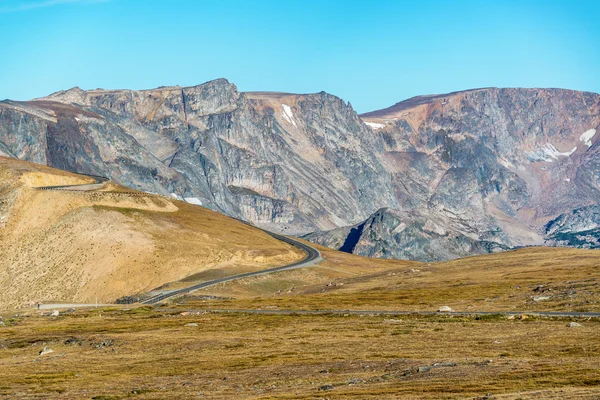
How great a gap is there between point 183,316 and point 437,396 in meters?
81.5

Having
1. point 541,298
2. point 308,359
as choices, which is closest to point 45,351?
point 308,359

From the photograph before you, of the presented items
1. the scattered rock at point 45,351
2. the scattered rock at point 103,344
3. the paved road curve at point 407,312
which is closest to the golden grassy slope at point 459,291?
the paved road curve at point 407,312

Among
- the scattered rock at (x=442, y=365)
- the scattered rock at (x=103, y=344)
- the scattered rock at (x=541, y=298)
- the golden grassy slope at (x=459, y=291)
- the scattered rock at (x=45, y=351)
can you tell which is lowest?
the golden grassy slope at (x=459, y=291)

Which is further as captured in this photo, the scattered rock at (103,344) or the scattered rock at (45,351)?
the scattered rock at (103,344)

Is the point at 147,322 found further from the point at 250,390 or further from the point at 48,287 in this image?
the point at 48,287

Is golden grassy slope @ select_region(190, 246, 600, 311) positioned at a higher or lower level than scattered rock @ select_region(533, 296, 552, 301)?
lower

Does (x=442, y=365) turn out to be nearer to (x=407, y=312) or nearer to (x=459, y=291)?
(x=407, y=312)

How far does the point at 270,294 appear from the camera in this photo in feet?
620

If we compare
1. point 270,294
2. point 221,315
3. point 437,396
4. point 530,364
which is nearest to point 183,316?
point 221,315

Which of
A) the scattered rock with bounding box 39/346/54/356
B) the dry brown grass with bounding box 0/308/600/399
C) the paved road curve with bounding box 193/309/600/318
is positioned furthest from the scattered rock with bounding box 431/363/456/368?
the scattered rock with bounding box 39/346/54/356

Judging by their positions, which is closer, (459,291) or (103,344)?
(103,344)

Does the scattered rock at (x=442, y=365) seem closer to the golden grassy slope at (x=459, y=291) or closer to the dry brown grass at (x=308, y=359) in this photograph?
the dry brown grass at (x=308, y=359)

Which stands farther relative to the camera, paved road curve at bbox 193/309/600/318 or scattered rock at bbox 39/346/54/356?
paved road curve at bbox 193/309/600/318

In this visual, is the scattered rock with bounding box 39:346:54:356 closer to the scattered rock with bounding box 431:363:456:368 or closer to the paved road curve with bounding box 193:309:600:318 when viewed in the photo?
the paved road curve with bounding box 193:309:600:318
